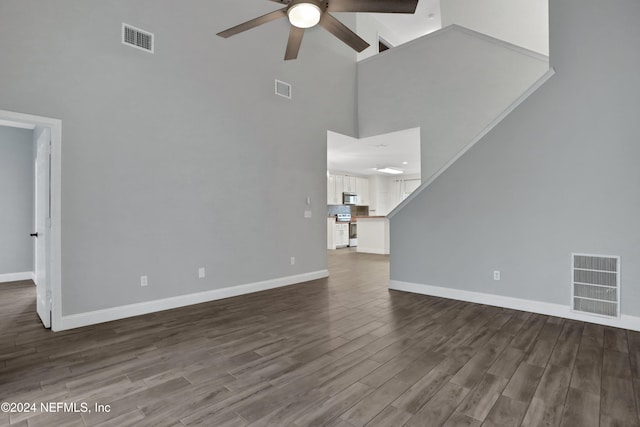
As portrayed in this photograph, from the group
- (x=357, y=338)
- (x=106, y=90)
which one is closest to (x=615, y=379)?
(x=357, y=338)

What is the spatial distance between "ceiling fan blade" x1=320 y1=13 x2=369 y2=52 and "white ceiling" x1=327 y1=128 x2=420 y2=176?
9.45 ft

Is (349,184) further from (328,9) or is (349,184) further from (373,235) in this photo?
(328,9)

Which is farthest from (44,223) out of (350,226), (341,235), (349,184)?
(349,184)

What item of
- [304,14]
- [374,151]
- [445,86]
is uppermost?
[445,86]

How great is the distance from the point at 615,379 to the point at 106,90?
5061 millimetres

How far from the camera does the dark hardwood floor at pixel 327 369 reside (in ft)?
6.05

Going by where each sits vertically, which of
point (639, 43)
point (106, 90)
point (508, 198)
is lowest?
point (508, 198)

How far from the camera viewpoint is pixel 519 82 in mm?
4758

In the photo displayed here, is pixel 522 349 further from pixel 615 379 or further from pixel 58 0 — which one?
pixel 58 0

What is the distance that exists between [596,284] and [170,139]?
16.2 ft

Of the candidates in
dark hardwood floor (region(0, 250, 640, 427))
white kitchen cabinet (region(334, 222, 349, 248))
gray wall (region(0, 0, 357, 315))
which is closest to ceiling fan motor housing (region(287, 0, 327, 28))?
gray wall (region(0, 0, 357, 315))

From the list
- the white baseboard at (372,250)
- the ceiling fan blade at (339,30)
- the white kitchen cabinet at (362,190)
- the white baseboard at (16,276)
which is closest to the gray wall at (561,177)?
the ceiling fan blade at (339,30)

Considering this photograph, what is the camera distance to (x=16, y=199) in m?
5.88

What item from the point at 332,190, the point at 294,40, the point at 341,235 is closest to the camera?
the point at 294,40
